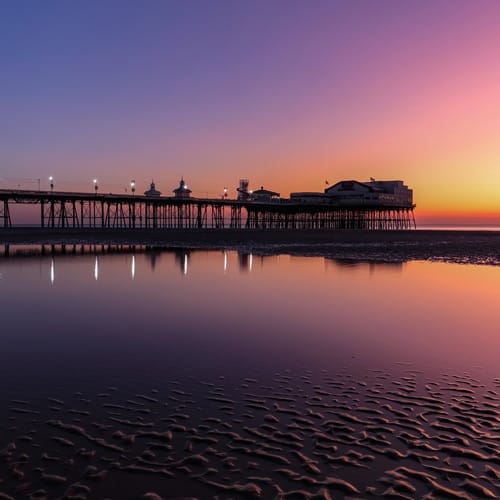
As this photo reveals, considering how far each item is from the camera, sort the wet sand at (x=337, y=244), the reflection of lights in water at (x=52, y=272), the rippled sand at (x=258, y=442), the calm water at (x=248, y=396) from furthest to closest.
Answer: the wet sand at (x=337, y=244)
the reflection of lights in water at (x=52, y=272)
the calm water at (x=248, y=396)
the rippled sand at (x=258, y=442)

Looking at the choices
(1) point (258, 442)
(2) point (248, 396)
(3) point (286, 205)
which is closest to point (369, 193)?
(3) point (286, 205)

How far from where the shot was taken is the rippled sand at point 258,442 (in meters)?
4.29

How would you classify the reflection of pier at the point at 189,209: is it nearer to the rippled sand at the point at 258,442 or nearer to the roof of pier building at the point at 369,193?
the roof of pier building at the point at 369,193

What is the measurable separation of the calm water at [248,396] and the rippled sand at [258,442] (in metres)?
0.02

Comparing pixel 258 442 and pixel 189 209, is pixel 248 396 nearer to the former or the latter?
pixel 258 442

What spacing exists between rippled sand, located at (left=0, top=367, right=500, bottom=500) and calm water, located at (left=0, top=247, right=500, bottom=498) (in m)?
0.02

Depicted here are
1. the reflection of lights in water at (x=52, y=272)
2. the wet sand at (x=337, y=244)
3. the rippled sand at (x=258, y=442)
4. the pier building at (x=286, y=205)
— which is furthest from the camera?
the pier building at (x=286, y=205)

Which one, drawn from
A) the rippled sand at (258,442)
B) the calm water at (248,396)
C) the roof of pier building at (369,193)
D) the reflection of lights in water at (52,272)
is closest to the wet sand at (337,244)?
the reflection of lights in water at (52,272)

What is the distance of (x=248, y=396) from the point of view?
6.56m

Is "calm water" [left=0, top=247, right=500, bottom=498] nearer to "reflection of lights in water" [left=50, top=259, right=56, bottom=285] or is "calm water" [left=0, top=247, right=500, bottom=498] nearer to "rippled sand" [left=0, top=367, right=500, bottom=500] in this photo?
"rippled sand" [left=0, top=367, right=500, bottom=500]

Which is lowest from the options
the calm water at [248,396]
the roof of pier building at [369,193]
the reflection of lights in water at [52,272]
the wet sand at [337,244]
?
the calm water at [248,396]

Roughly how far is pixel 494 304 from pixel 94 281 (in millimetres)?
14215

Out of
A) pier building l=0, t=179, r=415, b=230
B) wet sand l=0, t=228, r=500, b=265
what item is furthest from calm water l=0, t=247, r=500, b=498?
pier building l=0, t=179, r=415, b=230

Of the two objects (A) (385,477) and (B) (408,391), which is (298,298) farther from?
(A) (385,477)
